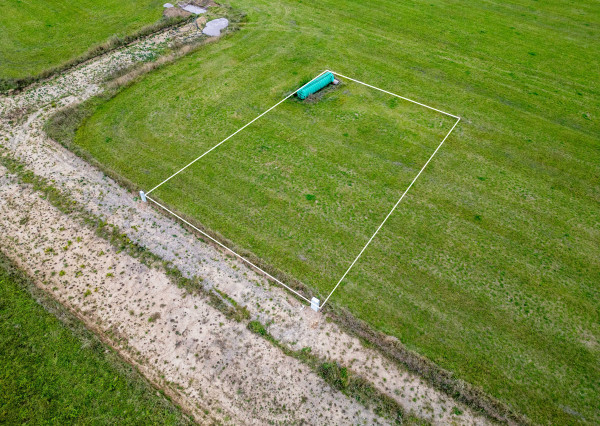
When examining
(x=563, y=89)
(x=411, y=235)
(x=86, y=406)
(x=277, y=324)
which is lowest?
(x=86, y=406)

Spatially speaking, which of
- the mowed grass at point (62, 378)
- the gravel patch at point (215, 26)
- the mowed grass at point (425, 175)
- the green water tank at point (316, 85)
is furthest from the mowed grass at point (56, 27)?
the mowed grass at point (62, 378)

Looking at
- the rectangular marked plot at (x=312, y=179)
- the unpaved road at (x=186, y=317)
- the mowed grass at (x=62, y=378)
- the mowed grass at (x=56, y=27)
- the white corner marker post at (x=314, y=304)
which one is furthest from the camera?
the mowed grass at (x=56, y=27)

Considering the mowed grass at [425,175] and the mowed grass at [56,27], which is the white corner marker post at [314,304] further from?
the mowed grass at [56,27]

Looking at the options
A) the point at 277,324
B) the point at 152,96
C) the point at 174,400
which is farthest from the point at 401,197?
the point at 152,96

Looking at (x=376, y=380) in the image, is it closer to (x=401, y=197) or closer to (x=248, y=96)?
(x=401, y=197)

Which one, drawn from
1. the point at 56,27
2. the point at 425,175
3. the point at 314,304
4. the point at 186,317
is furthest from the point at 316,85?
the point at 56,27

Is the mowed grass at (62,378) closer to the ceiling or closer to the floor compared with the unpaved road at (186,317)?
closer to the floor

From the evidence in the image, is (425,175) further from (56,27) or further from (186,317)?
(56,27)
